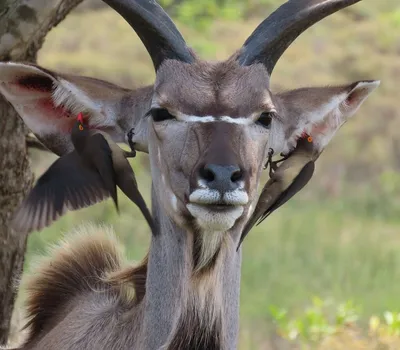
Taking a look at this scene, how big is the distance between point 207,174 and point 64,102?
3.63 ft

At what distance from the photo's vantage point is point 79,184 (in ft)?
16.4

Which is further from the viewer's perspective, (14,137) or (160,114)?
(14,137)

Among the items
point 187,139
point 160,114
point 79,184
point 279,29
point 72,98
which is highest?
point 279,29

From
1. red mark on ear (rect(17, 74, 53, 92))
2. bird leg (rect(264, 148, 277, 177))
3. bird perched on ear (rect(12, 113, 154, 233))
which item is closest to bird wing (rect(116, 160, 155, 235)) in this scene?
bird perched on ear (rect(12, 113, 154, 233))

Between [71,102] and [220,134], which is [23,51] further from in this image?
[220,134]

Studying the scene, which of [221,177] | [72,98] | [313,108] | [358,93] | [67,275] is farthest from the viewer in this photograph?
[67,275]

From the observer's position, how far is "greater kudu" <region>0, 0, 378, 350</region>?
480 centimetres

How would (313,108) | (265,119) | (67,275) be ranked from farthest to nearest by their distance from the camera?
(67,275), (313,108), (265,119)

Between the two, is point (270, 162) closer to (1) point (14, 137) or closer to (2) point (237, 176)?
(2) point (237, 176)

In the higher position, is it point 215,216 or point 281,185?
point 281,185

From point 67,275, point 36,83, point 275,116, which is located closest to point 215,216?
point 275,116

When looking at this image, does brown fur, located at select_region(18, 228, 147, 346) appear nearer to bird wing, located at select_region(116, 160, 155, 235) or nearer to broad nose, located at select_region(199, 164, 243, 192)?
bird wing, located at select_region(116, 160, 155, 235)

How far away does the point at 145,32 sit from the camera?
203 inches

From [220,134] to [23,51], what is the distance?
6.47ft
